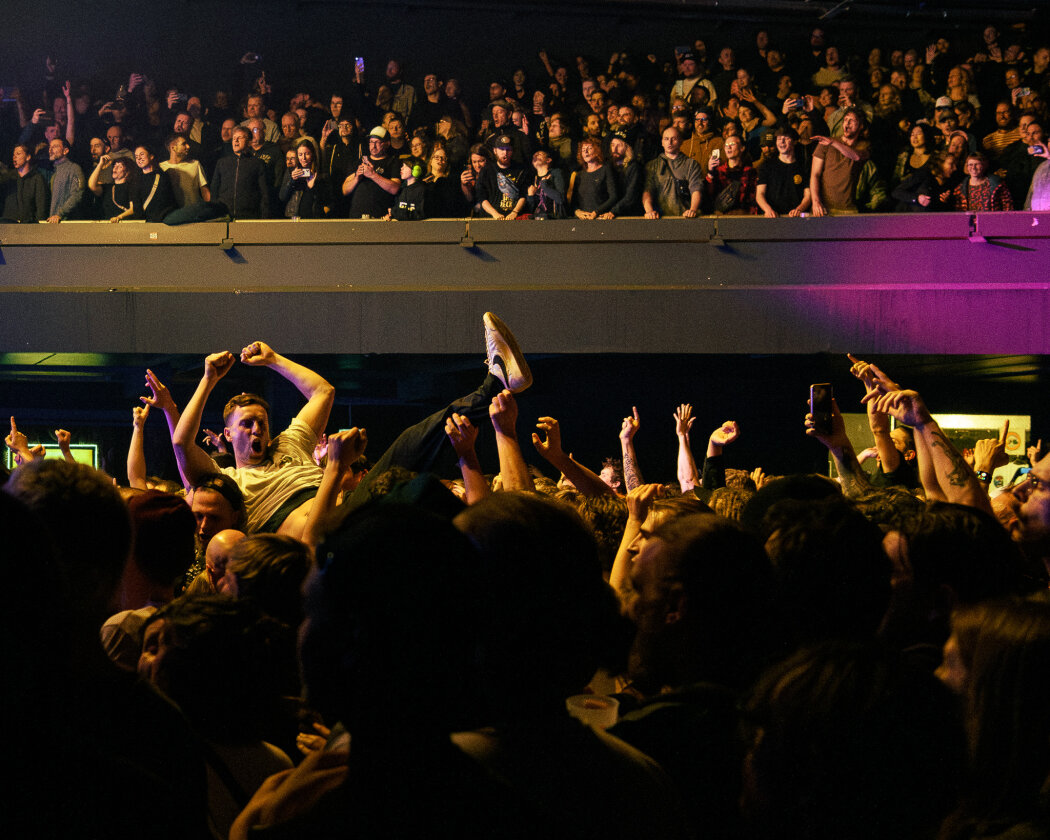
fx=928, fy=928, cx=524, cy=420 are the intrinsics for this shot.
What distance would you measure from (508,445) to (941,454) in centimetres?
131

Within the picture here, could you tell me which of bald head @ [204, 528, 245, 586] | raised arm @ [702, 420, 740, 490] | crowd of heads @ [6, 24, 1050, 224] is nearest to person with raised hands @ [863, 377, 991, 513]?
raised arm @ [702, 420, 740, 490]

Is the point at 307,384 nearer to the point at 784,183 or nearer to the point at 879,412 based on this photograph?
the point at 879,412

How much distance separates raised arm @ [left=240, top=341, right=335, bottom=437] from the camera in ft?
11.8

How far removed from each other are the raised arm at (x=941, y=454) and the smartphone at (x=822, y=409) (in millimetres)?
571

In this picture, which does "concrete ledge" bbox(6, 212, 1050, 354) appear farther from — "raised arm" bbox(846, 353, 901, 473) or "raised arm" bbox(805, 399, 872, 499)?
"raised arm" bbox(805, 399, 872, 499)

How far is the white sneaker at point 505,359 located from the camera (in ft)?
14.1

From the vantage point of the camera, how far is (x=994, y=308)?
8.12 meters

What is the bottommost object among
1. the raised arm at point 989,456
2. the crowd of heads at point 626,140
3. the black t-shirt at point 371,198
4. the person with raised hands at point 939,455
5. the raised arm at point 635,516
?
the raised arm at point 989,456

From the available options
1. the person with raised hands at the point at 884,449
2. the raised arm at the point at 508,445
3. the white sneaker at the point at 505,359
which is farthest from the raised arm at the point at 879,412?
the white sneaker at the point at 505,359

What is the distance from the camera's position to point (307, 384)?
3732 millimetres

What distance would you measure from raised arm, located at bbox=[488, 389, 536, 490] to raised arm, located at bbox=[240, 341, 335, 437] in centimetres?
86

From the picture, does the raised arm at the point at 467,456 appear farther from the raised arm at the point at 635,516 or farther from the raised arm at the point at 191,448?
the raised arm at the point at 191,448

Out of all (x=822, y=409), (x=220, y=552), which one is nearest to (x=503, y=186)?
(x=822, y=409)

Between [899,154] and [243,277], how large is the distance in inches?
244
